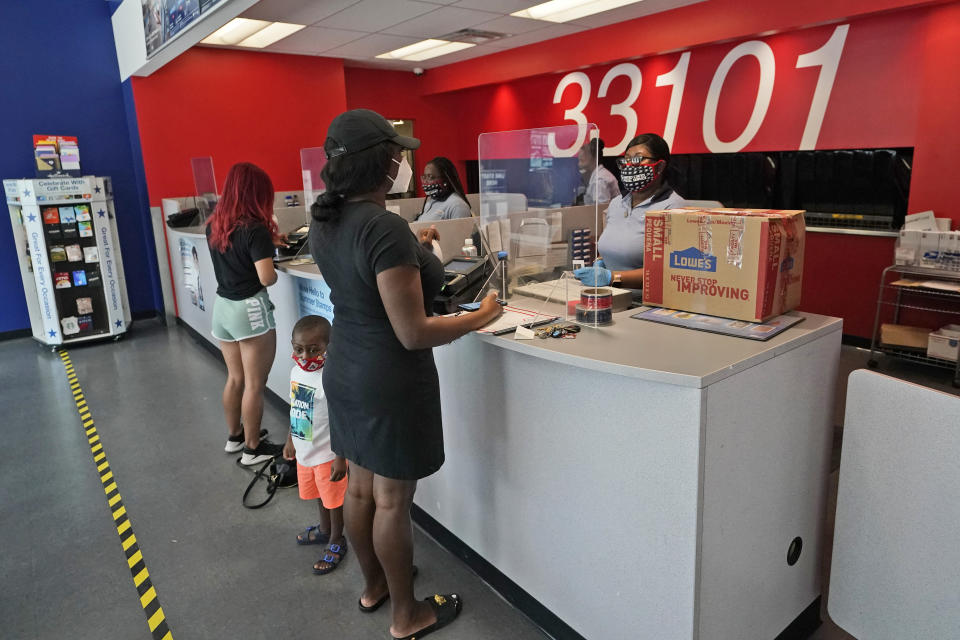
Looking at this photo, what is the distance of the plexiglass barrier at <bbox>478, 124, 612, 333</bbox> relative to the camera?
2.07m

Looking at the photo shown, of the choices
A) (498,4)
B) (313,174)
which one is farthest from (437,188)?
(498,4)

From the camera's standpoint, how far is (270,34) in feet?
19.5

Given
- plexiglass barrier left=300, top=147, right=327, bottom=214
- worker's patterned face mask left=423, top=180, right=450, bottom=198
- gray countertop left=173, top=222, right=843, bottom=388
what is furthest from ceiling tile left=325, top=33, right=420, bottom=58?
gray countertop left=173, top=222, right=843, bottom=388

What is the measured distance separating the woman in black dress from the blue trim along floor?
0.34m

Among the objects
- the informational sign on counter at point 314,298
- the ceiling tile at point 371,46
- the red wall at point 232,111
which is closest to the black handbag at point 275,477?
Answer: the informational sign on counter at point 314,298

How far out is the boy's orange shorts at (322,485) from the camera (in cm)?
227

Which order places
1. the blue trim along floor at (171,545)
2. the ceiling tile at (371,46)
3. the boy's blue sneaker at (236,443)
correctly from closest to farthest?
the blue trim along floor at (171,545), the boy's blue sneaker at (236,443), the ceiling tile at (371,46)

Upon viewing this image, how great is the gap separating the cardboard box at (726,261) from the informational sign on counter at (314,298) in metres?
1.64

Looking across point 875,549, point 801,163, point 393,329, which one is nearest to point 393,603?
point 393,329

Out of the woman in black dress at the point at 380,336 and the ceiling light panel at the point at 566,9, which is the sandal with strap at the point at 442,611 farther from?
the ceiling light panel at the point at 566,9

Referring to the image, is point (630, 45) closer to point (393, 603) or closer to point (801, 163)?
point (801, 163)

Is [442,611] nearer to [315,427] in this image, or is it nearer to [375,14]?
[315,427]

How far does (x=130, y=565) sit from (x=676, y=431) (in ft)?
7.23

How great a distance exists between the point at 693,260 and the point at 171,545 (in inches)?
92.3
